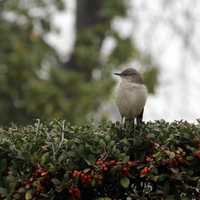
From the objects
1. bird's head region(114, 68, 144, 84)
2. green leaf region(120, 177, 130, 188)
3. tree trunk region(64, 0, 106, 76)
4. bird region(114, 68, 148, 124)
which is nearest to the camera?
green leaf region(120, 177, 130, 188)

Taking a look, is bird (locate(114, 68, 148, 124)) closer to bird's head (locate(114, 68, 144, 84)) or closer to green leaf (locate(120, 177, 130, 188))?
bird's head (locate(114, 68, 144, 84))

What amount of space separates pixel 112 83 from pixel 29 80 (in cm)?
158

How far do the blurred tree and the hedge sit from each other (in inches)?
305

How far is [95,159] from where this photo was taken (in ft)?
15.8

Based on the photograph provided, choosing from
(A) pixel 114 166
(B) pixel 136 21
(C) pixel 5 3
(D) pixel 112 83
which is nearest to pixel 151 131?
(A) pixel 114 166

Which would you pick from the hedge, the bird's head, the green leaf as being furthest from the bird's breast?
the green leaf

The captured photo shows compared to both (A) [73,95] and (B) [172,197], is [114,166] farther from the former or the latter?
(A) [73,95]

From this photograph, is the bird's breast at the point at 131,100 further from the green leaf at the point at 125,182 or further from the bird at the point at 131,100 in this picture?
the green leaf at the point at 125,182

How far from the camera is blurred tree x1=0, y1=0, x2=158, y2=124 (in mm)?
13047

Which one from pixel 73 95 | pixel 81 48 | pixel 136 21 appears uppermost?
pixel 136 21

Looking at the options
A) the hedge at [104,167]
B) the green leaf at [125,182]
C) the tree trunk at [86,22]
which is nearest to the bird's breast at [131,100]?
the hedge at [104,167]

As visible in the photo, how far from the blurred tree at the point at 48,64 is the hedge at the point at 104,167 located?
25.5 ft

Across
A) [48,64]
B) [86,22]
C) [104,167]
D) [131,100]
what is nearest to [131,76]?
[131,100]

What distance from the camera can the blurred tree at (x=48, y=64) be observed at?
13.0 meters
